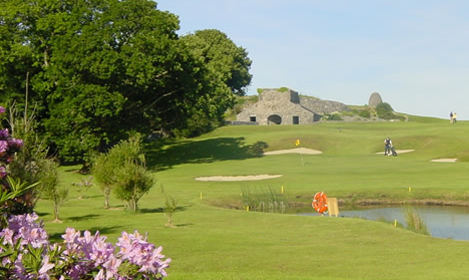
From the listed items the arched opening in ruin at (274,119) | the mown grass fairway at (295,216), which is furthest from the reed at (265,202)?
the arched opening in ruin at (274,119)

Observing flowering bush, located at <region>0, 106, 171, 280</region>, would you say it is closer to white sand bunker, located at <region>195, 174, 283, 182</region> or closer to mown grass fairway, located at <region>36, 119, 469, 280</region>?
mown grass fairway, located at <region>36, 119, 469, 280</region>

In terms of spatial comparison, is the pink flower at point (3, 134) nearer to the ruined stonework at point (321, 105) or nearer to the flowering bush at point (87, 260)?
the flowering bush at point (87, 260)

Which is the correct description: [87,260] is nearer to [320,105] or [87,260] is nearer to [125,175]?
[125,175]

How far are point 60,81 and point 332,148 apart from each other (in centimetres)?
2387

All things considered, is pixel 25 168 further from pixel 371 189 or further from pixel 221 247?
pixel 371 189

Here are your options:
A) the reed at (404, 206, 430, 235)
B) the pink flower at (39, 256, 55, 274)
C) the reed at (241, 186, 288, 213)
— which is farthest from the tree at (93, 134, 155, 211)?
the pink flower at (39, 256, 55, 274)

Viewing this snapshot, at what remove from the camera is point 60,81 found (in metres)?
44.5

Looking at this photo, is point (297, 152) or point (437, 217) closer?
point (437, 217)

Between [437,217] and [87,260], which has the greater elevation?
[87,260]

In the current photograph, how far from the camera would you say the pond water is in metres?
22.9

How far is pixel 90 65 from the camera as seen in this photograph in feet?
146

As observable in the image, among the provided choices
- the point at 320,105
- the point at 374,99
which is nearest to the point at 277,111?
the point at 320,105

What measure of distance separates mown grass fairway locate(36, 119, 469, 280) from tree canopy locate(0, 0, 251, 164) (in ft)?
12.1

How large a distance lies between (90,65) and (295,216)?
81.7ft
